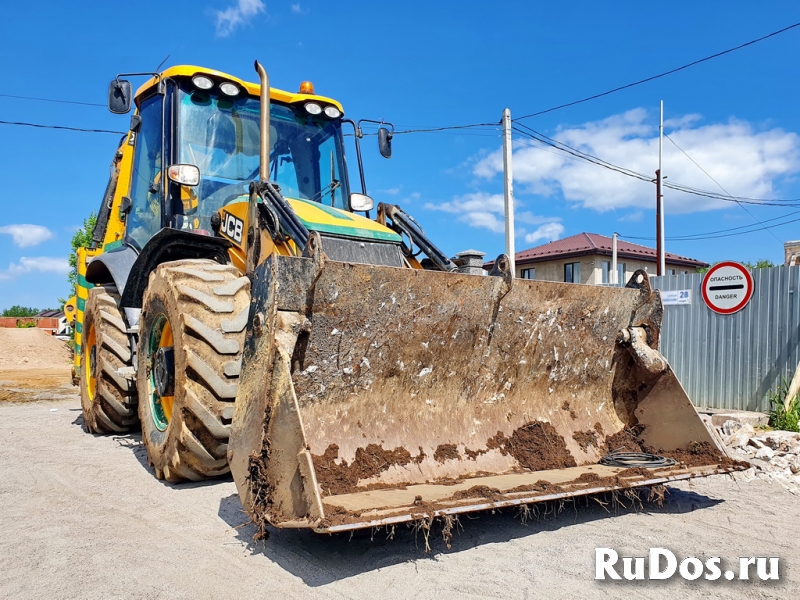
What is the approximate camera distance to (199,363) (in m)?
3.93

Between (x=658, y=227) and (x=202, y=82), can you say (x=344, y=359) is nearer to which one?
(x=202, y=82)

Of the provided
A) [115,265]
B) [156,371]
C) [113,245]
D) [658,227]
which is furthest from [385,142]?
[658,227]

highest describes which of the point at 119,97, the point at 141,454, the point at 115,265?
the point at 119,97

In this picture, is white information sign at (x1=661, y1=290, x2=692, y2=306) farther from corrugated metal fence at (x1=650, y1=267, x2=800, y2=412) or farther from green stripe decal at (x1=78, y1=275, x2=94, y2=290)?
green stripe decal at (x1=78, y1=275, x2=94, y2=290)

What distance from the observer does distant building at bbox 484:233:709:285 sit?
100ft

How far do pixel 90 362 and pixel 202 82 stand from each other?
10.3ft

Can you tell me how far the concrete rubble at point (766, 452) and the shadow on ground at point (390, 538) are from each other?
3.75ft

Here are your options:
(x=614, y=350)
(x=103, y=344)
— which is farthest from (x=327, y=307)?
(x=103, y=344)

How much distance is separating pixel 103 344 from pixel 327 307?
3145 millimetres

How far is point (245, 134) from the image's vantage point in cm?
560

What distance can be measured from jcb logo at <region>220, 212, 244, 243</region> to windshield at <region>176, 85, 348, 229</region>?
34cm

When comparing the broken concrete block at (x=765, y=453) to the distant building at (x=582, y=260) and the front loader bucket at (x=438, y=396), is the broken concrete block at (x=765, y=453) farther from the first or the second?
the distant building at (x=582, y=260)

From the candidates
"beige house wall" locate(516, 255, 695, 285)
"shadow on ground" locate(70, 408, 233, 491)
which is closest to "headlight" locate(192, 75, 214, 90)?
"shadow on ground" locate(70, 408, 233, 491)

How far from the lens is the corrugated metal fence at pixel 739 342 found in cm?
755
